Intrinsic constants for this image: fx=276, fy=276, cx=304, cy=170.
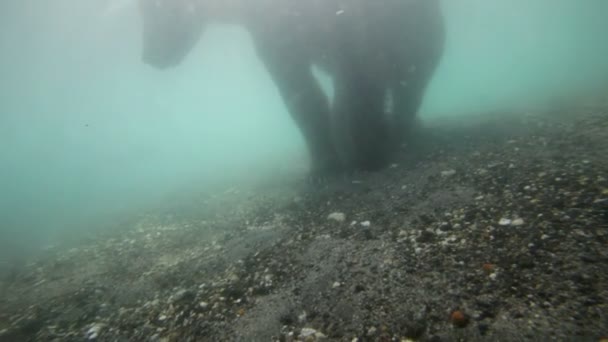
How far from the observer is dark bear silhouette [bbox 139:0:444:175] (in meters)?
6.39

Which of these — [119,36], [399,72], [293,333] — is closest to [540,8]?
[399,72]

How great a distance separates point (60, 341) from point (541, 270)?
4942 millimetres

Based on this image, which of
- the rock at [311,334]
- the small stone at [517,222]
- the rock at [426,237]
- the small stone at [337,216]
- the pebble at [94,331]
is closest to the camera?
the rock at [311,334]

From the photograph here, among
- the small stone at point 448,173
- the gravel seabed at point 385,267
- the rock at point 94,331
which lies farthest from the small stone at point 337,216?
the rock at point 94,331

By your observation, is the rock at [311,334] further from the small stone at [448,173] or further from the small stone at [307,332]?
the small stone at [448,173]

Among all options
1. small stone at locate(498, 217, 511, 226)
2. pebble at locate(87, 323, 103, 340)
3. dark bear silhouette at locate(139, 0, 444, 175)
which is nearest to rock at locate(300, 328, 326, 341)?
small stone at locate(498, 217, 511, 226)

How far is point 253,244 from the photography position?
4.67 metres

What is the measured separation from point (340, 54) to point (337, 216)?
3.86 metres

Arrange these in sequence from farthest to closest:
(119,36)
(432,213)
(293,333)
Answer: (119,36)
(432,213)
(293,333)

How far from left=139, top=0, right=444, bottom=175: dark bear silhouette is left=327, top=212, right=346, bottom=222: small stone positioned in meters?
2.23

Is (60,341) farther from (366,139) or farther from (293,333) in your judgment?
(366,139)

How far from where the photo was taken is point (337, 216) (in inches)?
190

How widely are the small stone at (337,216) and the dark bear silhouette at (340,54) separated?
2233mm

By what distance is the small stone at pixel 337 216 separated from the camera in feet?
15.4
